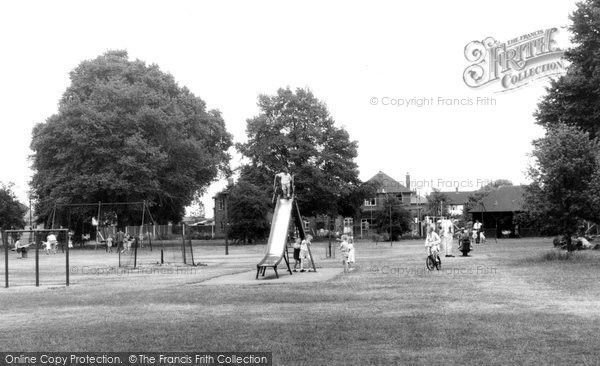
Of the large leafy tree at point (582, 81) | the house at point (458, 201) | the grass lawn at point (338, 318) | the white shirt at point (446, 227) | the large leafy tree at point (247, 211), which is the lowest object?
the grass lawn at point (338, 318)

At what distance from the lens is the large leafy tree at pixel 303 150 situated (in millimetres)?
72500

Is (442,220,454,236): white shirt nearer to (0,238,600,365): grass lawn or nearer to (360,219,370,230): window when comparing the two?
(0,238,600,365): grass lawn

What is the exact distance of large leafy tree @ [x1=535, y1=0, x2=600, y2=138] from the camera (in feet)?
122

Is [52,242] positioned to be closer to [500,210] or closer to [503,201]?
[500,210]

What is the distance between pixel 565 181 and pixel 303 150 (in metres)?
44.9

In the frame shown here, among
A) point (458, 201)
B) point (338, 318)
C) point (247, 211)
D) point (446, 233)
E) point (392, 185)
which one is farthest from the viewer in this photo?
point (458, 201)

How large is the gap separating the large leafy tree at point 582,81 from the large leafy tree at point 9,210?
2053 inches

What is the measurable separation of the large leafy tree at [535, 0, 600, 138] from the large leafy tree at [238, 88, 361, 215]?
34.7 m

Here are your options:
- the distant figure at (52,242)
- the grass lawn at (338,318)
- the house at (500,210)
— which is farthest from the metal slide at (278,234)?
the house at (500,210)

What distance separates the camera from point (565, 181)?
2906 cm

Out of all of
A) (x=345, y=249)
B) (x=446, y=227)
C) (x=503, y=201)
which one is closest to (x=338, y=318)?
(x=345, y=249)

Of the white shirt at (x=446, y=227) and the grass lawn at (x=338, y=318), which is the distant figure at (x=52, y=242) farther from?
the grass lawn at (x=338, y=318)

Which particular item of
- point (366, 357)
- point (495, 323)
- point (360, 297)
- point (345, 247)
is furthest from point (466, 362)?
point (345, 247)

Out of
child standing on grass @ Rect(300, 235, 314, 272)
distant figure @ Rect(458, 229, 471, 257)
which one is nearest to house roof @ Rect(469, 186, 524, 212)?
distant figure @ Rect(458, 229, 471, 257)
